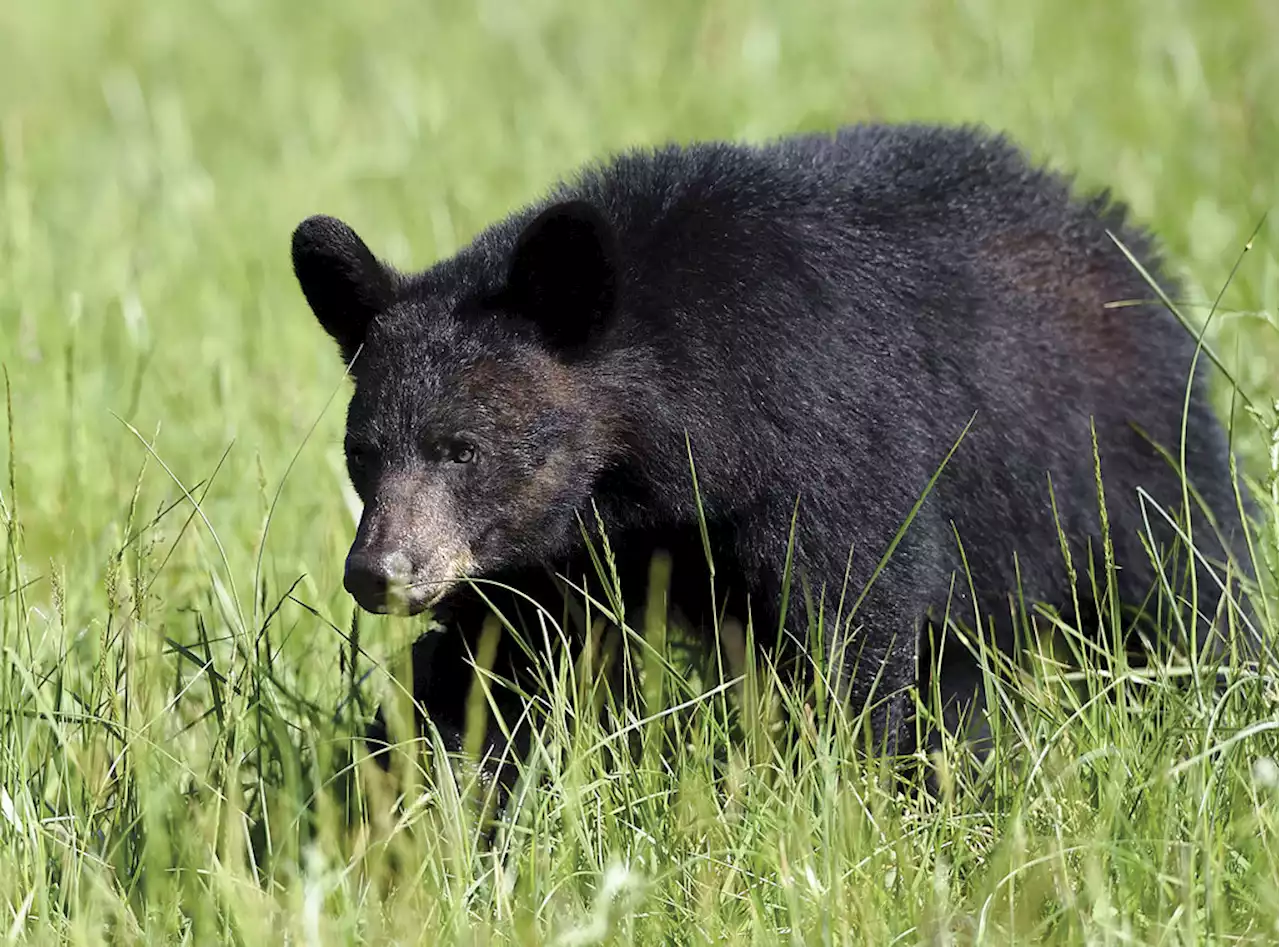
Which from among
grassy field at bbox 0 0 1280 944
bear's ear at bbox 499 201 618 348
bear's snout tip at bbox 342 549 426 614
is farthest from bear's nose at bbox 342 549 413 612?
bear's ear at bbox 499 201 618 348

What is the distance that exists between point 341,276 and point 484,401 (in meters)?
0.45

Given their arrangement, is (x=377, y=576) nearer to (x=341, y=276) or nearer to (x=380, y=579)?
(x=380, y=579)

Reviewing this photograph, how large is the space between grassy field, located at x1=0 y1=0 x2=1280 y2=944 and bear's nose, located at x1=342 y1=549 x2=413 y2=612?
0.13 meters

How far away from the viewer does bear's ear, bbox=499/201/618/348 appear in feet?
12.4

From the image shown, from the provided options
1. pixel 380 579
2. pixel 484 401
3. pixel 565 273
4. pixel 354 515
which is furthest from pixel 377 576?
pixel 354 515

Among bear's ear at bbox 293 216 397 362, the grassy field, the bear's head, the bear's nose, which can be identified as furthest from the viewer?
bear's ear at bbox 293 216 397 362

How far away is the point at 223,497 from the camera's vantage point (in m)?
5.35

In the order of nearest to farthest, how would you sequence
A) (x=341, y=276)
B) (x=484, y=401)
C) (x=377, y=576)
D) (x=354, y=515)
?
(x=377, y=576)
(x=484, y=401)
(x=341, y=276)
(x=354, y=515)

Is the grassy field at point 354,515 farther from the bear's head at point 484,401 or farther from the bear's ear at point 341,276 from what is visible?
the bear's ear at point 341,276

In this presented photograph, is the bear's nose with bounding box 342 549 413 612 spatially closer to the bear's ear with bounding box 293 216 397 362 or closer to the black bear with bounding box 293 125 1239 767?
the black bear with bounding box 293 125 1239 767

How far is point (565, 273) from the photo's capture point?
384 cm

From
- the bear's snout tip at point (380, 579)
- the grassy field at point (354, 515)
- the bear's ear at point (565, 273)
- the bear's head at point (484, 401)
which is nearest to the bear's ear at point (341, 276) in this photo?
the bear's head at point (484, 401)

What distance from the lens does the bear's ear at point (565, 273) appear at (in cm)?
Answer: 377

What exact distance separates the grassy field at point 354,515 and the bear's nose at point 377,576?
13 centimetres
